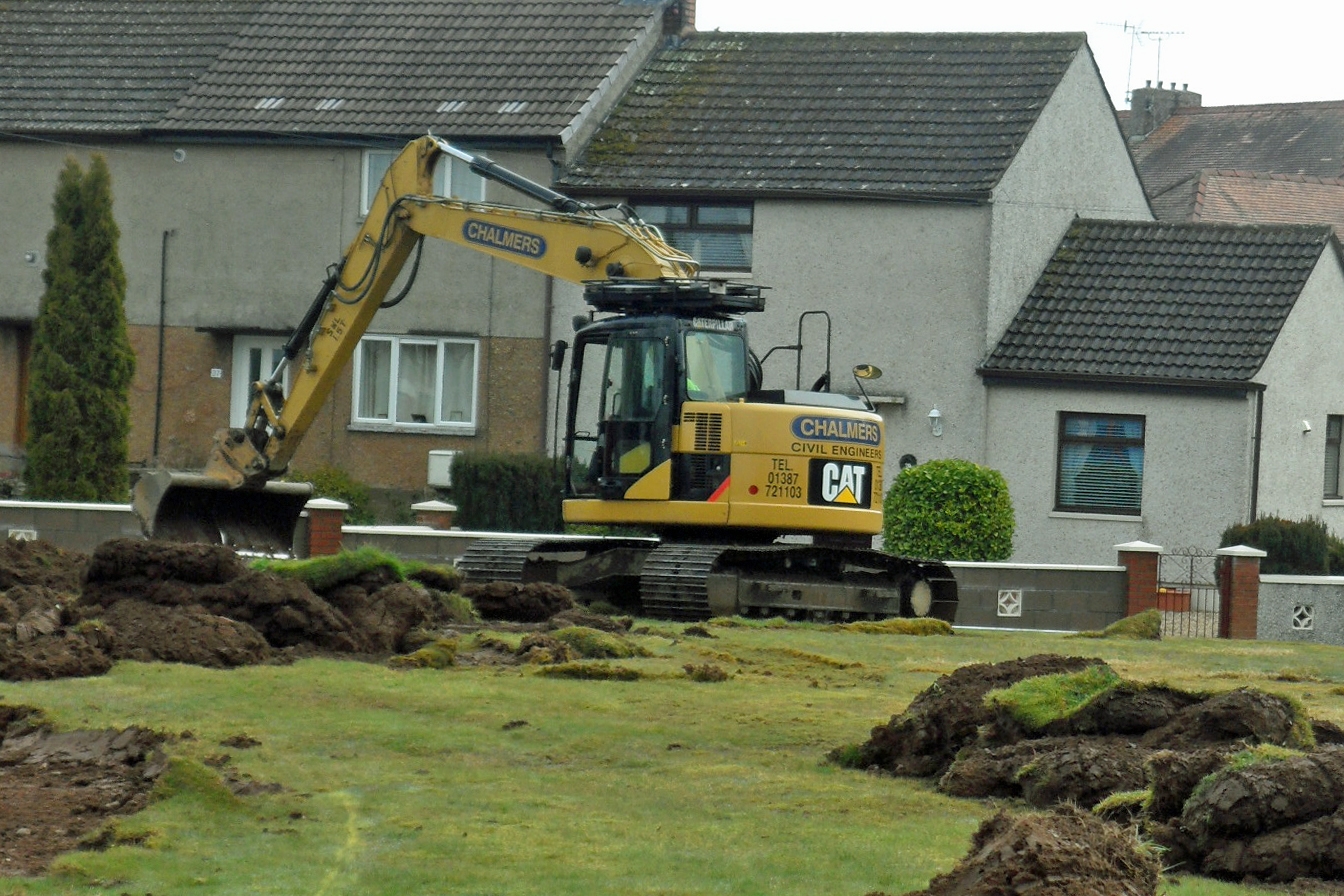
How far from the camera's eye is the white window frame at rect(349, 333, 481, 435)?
31.1 m

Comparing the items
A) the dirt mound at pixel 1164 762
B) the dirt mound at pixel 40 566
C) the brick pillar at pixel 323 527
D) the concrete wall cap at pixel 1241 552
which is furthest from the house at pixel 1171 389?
the dirt mound at pixel 1164 762

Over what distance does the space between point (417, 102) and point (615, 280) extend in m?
13.0

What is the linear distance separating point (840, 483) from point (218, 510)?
6899mm

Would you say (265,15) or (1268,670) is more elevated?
(265,15)

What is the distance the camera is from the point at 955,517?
1014 inches

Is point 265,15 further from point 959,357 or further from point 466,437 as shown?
point 959,357

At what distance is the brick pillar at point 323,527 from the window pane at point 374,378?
7859 mm

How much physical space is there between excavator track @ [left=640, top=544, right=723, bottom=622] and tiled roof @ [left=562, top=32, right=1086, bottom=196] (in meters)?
11.9

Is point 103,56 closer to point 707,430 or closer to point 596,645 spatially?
point 707,430

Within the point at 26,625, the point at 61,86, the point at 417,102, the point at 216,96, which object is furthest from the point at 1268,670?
the point at 61,86

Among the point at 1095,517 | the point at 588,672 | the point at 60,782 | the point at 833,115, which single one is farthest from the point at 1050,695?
the point at 833,115

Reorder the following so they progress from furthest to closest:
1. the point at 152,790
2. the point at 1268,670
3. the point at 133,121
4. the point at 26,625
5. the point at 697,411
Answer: the point at 133,121, the point at 697,411, the point at 1268,670, the point at 26,625, the point at 152,790

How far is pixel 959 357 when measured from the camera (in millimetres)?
29750

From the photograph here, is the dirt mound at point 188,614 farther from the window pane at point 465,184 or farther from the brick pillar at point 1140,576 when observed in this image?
the window pane at point 465,184
